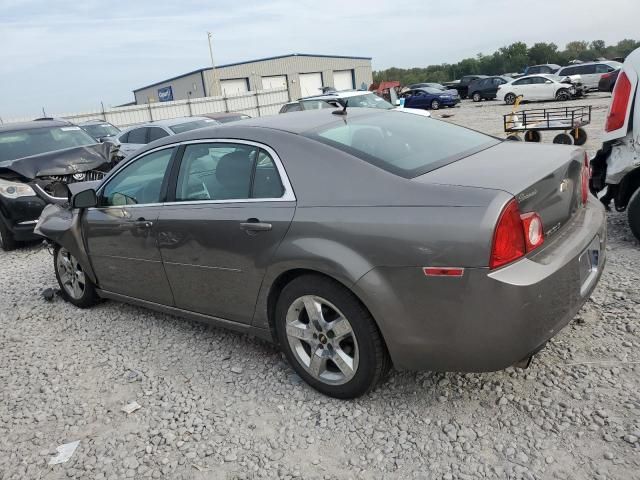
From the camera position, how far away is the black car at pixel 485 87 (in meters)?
32.3

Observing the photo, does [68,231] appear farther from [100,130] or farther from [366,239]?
[100,130]

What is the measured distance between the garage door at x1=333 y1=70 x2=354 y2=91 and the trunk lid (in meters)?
55.2

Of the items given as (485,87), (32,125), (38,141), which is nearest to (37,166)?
(38,141)

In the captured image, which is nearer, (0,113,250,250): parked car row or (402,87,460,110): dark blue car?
(0,113,250,250): parked car row

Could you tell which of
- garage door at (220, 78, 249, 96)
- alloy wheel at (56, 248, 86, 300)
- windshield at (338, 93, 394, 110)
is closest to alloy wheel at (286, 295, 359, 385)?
alloy wheel at (56, 248, 86, 300)

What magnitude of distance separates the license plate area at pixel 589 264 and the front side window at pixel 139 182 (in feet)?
8.99

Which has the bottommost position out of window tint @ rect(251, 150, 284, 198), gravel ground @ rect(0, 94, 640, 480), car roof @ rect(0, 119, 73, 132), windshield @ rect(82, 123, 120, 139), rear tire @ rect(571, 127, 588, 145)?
gravel ground @ rect(0, 94, 640, 480)

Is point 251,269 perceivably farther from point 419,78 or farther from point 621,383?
point 419,78

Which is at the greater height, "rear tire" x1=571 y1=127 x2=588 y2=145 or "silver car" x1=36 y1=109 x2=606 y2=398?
"silver car" x1=36 y1=109 x2=606 y2=398

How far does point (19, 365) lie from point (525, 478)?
3594mm

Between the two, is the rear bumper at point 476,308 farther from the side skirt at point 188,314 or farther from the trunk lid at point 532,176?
the side skirt at point 188,314

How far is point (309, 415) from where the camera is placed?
2.96 m

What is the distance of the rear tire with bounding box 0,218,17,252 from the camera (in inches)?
293

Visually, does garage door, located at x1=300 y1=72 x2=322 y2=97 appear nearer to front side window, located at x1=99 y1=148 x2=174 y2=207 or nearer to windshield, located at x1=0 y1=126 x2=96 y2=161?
windshield, located at x1=0 y1=126 x2=96 y2=161
